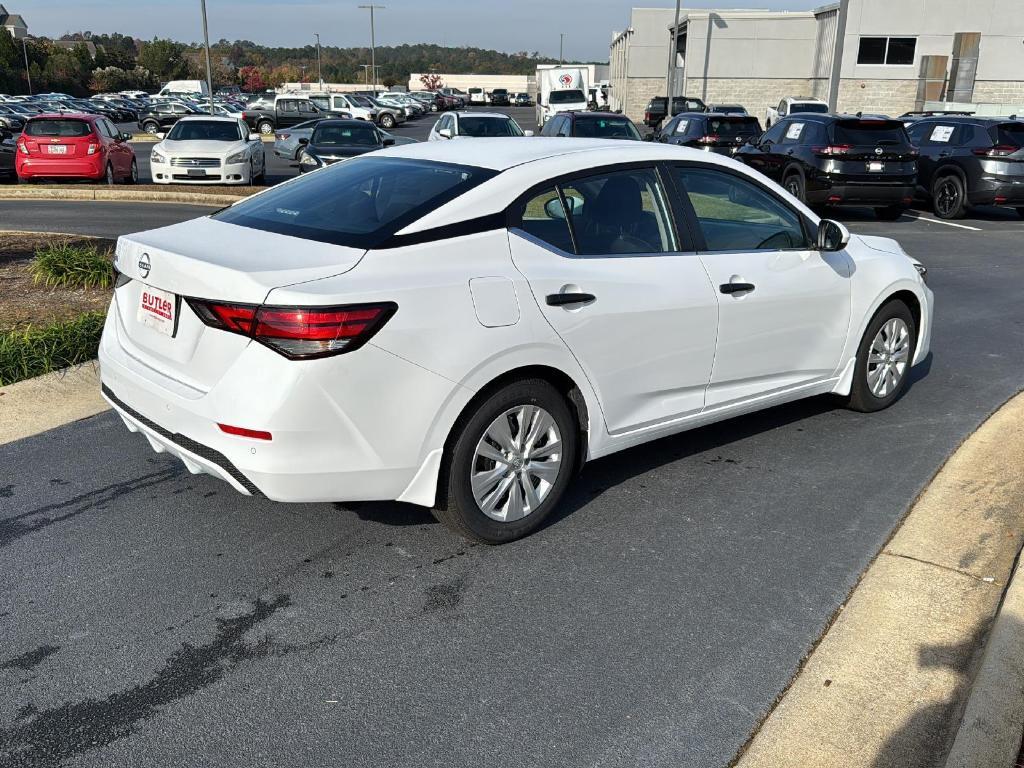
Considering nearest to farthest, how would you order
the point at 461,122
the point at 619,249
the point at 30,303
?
the point at 619,249 → the point at 30,303 → the point at 461,122

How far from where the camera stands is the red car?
753 inches

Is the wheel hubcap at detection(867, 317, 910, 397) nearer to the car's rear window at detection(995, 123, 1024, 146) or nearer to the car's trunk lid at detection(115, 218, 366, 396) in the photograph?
the car's trunk lid at detection(115, 218, 366, 396)

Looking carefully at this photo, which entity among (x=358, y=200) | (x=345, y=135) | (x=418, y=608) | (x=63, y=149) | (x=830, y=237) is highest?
(x=358, y=200)

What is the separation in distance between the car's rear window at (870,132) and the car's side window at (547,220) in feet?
41.6

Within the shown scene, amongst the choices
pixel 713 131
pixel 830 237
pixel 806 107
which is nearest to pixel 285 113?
pixel 806 107

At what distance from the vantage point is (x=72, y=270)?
8648 mm

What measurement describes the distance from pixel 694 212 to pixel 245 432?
8.07 ft

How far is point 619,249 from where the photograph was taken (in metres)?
4.48

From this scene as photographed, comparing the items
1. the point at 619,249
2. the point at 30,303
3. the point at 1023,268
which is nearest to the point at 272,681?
the point at 619,249

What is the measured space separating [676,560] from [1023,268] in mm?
9821

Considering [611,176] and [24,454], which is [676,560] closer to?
[611,176]

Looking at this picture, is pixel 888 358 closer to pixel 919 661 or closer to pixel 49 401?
pixel 919 661

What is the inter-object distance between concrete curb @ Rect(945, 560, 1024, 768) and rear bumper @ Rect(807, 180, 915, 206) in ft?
42.5

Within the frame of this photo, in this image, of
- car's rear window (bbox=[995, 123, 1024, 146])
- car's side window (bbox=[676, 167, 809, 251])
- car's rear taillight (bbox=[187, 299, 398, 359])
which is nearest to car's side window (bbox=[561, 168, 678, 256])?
car's side window (bbox=[676, 167, 809, 251])
